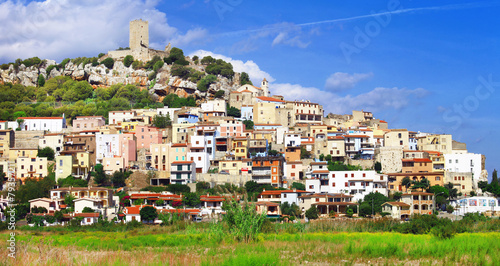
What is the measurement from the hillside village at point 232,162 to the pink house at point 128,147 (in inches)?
5.6

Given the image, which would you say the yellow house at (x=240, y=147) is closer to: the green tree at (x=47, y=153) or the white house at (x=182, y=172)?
the white house at (x=182, y=172)

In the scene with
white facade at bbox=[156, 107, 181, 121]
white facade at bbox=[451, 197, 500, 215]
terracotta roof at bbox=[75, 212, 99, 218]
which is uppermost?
white facade at bbox=[156, 107, 181, 121]

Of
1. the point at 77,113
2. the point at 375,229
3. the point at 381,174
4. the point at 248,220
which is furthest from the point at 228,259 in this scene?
the point at 77,113

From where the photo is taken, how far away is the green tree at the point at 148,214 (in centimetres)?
4600

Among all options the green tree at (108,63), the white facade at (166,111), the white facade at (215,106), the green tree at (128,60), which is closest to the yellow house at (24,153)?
the white facade at (166,111)

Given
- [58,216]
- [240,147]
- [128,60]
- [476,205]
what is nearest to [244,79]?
[128,60]

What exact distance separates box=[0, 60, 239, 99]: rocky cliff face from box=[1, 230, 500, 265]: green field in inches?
2223

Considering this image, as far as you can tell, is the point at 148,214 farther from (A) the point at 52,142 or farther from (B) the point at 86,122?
(B) the point at 86,122

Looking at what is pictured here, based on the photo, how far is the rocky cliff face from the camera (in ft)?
297

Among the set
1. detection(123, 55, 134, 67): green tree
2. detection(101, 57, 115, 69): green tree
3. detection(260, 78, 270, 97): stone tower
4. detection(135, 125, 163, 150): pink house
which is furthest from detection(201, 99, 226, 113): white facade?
detection(101, 57, 115, 69): green tree

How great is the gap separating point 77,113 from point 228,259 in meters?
65.0

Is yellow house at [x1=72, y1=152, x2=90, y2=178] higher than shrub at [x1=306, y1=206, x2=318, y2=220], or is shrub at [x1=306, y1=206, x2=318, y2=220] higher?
yellow house at [x1=72, y1=152, x2=90, y2=178]

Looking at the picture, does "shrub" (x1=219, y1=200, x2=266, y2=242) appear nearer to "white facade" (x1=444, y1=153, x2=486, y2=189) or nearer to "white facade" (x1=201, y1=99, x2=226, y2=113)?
"white facade" (x1=444, y1=153, x2=486, y2=189)

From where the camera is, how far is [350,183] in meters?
55.7
